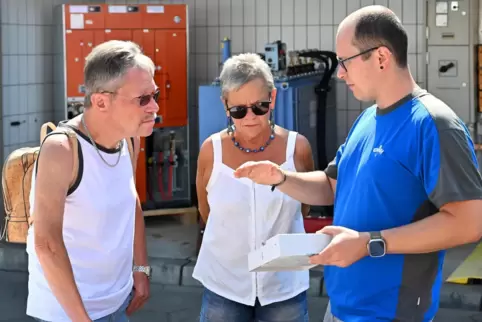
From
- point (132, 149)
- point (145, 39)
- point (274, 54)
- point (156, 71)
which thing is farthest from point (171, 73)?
point (132, 149)

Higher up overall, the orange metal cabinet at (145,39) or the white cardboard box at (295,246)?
the orange metal cabinet at (145,39)

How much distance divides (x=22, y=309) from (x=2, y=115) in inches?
104

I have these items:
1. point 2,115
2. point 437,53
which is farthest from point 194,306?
point 437,53

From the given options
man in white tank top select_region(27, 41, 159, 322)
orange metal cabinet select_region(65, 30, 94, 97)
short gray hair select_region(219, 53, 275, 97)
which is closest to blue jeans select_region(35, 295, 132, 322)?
man in white tank top select_region(27, 41, 159, 322)

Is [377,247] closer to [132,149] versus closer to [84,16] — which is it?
[132,149]

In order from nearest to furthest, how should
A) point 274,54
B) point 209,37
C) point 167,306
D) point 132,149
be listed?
1. point 132,149
2. point 167,306
3. point 274,54
4. point 209,37

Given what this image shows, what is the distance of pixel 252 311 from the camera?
3979 millimetres

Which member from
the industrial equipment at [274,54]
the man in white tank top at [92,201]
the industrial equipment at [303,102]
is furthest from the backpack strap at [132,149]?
the industrial equipment at [274,54]

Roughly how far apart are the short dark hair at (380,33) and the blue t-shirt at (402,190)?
0.59ft

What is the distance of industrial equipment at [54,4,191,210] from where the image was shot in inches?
357

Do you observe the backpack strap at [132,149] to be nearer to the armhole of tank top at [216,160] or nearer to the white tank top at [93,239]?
the white tank top at [93,239]

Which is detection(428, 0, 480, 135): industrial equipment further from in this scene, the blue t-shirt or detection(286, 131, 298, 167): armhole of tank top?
the blue t-shirt

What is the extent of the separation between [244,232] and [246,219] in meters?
0.06

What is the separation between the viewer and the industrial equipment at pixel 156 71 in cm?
906
